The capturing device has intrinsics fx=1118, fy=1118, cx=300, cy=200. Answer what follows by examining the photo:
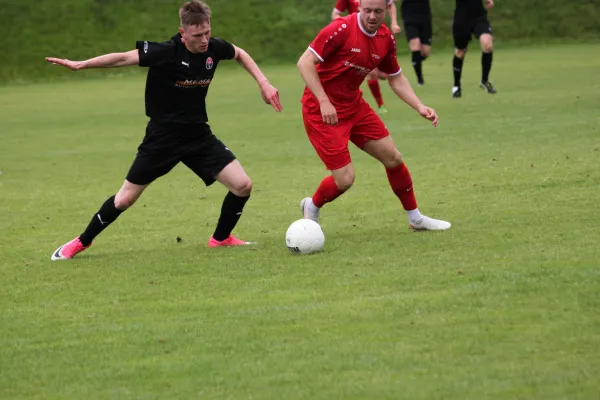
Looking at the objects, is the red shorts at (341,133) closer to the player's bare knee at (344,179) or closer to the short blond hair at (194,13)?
the player's bare knee at (344,179)

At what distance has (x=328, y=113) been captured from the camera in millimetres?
7887

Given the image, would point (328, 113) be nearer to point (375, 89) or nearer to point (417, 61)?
point (375, 89)

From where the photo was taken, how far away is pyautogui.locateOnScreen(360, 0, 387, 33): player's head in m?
7.89

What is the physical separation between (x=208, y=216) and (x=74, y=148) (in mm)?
6795

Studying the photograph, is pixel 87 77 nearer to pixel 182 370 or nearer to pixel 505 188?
pixel 505 188

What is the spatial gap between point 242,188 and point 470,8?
13008mm

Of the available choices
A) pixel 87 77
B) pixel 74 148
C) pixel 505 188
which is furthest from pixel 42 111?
pixel 505 188

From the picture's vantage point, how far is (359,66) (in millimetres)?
8227

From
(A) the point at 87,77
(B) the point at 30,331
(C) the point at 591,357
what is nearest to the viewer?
(C) the point at 591,357

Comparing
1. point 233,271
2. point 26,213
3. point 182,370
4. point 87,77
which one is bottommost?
point 87,77

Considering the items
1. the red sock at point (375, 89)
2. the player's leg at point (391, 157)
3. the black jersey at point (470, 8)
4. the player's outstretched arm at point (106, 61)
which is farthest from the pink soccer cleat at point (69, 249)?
the black jersey at point (470, 8)

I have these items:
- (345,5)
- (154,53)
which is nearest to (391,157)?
(154,53)

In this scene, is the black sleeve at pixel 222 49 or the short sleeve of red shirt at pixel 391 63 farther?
the short sleeve of red shirt at pixel 391 63

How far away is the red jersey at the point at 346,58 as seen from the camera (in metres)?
8.09
